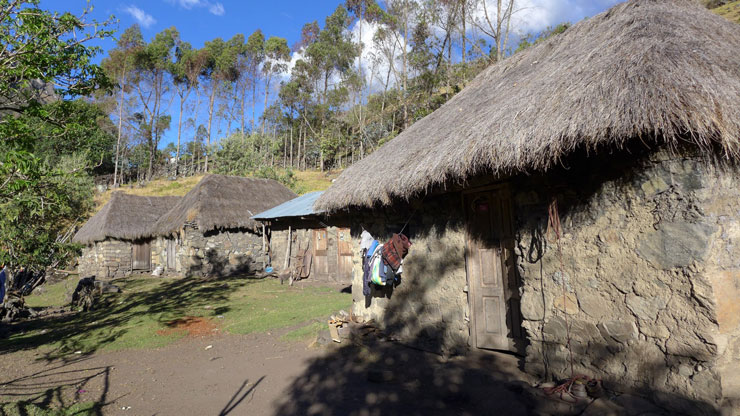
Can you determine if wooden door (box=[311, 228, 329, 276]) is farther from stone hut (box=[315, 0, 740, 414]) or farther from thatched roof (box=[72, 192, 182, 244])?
thatched roof (box=[72, 192, 182, 244])

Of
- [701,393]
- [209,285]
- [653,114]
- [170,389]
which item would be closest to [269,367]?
[170,389]

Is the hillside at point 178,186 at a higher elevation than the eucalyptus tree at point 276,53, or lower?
lower

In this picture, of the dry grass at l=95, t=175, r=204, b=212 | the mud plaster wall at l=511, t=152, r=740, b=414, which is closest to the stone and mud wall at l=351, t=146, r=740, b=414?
the mud plaster wall at l=511, t=152, r=740, b=414

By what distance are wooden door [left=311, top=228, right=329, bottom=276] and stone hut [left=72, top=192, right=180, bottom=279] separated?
339 inches

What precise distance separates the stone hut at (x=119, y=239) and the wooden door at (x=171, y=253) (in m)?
1.49

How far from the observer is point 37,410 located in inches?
150

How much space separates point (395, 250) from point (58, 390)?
435 centimetres

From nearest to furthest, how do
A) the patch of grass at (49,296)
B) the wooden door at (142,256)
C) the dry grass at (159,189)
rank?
the patch of grass at (49,296)
the wooden door at (142,256)
the dry grass at (159,189)

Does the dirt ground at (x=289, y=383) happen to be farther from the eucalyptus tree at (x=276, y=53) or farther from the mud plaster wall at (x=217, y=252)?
the eucalyptus tree at (x=276, y=53)

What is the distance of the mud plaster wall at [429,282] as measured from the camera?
5004 mm

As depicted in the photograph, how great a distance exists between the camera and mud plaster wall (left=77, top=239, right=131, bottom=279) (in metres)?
17.3

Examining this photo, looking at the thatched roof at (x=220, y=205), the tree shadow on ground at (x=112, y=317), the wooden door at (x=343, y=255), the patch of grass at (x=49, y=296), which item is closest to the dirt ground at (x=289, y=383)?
the tree shadow on ground at (x=112, y=317)

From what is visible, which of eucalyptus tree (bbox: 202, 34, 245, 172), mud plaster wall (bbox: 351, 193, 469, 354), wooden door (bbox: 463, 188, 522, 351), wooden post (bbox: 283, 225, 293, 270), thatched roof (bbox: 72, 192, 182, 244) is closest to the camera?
wooden door (bbox: 463, 188, 522, 351)

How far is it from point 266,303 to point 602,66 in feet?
28.5
